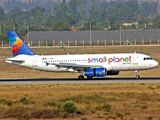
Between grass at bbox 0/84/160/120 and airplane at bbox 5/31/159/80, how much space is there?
34.1 feet

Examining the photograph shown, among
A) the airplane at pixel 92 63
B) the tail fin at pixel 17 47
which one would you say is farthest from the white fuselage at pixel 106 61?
the tail fin at pixel 17 47

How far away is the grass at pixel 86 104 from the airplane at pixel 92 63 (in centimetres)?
1038

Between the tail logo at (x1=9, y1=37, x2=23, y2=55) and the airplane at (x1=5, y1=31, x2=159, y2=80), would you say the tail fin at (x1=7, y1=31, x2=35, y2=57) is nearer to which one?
the tail logo at (x1=9, y1=37, x2=23, y2=55)

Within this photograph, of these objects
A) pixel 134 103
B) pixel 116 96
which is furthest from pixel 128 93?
pixel 134 103

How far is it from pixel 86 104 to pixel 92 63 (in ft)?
69.5

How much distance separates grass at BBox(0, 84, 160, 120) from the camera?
2273 centimetres

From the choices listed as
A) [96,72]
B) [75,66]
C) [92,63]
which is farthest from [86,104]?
[92,63]

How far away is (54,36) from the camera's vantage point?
146m

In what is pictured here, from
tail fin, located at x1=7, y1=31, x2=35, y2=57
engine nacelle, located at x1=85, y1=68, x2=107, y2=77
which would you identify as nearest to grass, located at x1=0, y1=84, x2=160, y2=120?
engine nacelle, located at x1=85, y1=68, x2=107, y2=77

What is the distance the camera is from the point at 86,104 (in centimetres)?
2667

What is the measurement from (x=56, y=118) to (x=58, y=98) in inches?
299

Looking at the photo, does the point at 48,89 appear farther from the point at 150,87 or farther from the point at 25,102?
the point at 150,87

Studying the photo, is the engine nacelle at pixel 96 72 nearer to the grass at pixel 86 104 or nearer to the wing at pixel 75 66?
the wing at pixel 75 66

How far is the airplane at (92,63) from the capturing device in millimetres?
46594
